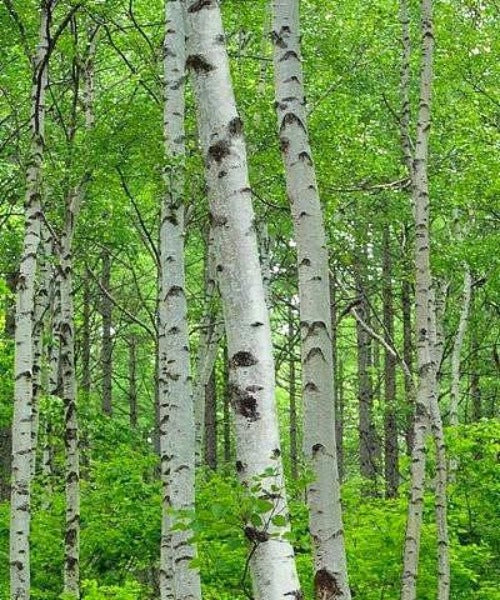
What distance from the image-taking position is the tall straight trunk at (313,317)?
13.1 feet

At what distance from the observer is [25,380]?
8883 millimetres

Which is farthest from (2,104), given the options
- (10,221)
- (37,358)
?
(37,358)

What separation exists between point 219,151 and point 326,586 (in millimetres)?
2006

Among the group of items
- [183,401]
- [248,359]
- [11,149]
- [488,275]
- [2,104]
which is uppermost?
[2,104]

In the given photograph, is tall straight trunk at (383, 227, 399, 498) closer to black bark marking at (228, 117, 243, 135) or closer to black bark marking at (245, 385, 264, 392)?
black bark marking at (228, 117, 243, 135)

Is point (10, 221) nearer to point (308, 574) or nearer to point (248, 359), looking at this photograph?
point (308, 574)

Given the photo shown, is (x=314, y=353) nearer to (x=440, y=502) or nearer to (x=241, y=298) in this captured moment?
(x=241, y=298)

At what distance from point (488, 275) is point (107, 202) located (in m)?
6.90

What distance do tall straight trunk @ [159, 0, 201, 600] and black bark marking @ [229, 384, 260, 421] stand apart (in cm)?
408

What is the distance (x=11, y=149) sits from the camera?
16859mm

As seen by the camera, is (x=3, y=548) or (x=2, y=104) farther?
(x=2, y=104)

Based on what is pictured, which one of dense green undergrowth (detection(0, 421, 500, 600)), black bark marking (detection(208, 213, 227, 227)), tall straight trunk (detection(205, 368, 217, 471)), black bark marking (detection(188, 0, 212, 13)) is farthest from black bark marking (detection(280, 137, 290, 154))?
tall straight trunk (detection(205, 368, 217, 471))

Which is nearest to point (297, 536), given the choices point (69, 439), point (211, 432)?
point (69, 439)

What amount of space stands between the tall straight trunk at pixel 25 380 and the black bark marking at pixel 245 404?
20.6ft
